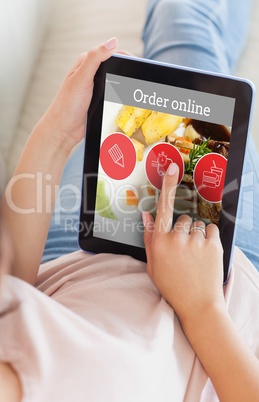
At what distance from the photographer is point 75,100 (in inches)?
25.3

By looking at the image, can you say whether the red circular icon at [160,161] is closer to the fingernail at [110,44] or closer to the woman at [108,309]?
the woman at [108,309]

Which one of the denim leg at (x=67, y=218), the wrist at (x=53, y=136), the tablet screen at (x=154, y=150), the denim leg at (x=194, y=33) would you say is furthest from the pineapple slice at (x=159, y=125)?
the denim leg at (x=194, y=33)

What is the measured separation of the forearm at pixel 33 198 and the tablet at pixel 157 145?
5cm

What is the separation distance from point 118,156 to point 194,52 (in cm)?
36

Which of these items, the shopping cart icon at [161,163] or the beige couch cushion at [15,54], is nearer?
the shopping cart icon at [161,163]

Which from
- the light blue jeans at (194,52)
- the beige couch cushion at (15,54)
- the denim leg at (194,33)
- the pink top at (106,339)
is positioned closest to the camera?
the pink top at (106,339)

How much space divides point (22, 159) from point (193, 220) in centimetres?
21

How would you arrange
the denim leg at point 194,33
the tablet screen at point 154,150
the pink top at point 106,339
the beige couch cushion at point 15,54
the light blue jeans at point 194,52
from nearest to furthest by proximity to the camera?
the pink top at point 106,339, the tablet screen at point 154,150, the light blue jeans at point 194,52, the denim leg at point 194,33, the beige couch cushion at point 15,54

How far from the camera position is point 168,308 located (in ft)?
1.96

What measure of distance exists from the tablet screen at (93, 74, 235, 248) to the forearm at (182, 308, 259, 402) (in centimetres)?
12

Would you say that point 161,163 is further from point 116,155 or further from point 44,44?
point 44,44

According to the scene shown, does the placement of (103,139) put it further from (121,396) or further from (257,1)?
(257,1)

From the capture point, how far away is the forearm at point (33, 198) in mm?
671

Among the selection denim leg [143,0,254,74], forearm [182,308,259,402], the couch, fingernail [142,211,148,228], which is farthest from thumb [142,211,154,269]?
the couch
